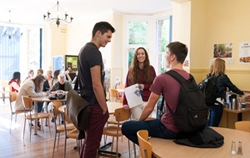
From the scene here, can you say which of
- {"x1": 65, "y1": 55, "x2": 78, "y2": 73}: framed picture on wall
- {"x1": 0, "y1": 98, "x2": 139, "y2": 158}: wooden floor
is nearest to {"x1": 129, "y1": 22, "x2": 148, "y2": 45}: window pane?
{"x1": 65, "y1": 55, "x2": 78, "y2": 73}: framed picture on wall

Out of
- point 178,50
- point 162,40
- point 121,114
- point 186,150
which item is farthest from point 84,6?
point 186,150

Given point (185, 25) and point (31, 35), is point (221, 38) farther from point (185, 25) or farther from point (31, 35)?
point (31, 35)

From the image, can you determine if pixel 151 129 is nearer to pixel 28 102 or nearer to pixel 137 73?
pixel 137 73

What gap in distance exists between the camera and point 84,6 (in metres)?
7.19

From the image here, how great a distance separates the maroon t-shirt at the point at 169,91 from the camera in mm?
1660

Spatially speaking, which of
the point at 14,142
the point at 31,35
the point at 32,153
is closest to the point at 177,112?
the point at 32,153

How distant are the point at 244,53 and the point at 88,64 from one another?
3174 millimetres

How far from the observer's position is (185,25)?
441 cm

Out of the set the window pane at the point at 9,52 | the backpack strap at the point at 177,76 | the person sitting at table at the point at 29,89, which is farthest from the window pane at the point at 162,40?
the window pane at the point at 9,52

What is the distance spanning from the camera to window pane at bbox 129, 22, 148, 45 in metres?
7.75

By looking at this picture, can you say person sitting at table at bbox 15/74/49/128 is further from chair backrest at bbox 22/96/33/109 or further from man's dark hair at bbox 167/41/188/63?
man's dark hair at bbox 167/41/188/63

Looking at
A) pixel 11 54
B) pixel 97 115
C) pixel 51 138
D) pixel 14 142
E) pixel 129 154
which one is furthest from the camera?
pixel 11 54

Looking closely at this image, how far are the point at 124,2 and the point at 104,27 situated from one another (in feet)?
15.7

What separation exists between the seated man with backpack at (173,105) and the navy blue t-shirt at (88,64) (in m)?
0.48
